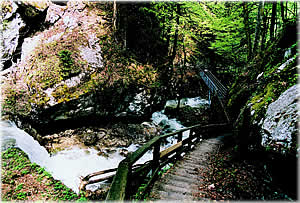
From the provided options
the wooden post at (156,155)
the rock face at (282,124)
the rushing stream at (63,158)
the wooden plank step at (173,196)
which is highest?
the rock face at (282,124)

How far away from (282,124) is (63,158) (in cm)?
855

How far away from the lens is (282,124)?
2.98m

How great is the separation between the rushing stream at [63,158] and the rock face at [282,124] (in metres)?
6.15

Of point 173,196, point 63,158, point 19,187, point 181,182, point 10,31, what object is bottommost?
point 63,158

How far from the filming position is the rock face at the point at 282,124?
2.68 m

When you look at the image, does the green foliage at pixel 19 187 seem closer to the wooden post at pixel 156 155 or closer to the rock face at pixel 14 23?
the wooden post at pixel 156 155

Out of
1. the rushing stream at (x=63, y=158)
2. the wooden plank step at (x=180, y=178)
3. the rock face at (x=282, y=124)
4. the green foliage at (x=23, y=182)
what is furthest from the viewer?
the rushing stream at (x=63, y=158)

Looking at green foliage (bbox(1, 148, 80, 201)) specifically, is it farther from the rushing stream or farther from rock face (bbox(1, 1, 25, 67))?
rock face (bbox(1, 1, 25, 67))

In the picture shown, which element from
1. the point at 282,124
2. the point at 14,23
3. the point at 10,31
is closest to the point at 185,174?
the point at 282,124

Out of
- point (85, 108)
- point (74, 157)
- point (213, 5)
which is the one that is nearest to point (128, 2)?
point (213, 5)

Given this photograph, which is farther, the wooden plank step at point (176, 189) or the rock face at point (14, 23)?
the rock face at point (14, 23)

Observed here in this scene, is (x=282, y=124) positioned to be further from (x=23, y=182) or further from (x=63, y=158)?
(x=63, y=158)

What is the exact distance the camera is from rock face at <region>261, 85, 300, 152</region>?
268cm

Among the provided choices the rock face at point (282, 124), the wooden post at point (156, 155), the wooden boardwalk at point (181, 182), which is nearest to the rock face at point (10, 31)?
the wooden post at point (156, 155)
